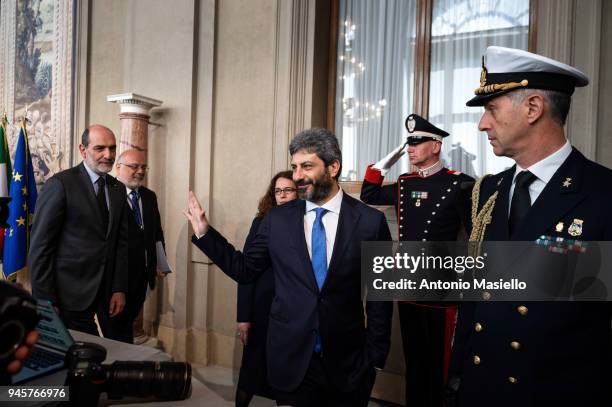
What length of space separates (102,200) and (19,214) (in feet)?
6.67

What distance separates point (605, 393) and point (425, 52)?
3164 mm

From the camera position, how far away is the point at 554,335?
1344 mm

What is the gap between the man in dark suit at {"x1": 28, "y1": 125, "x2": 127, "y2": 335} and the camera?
2.81 meters

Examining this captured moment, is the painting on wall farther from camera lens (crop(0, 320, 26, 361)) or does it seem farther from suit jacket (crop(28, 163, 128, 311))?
camera lens (crop(0, 320, 26, 361))

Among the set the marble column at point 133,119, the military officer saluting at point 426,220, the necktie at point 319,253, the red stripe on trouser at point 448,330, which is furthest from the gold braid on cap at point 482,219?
the marble column at point 133,119

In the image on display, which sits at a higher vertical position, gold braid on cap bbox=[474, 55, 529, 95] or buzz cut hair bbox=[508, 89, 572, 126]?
gold braid on cap bbox=[474, 55, 529, 95]

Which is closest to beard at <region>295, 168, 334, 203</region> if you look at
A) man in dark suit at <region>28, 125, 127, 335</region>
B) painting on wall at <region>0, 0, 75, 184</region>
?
man in dark suit at <region>28, 125, 127, 335</region>

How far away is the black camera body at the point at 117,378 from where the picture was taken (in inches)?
44.6

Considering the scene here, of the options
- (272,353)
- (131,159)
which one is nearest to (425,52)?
(131,159)

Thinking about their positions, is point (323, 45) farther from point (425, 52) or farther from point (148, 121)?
point (148, 121)

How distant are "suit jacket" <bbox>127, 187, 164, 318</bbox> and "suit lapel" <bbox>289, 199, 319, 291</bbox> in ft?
6.44

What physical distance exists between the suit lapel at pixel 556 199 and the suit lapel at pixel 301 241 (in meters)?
0.87

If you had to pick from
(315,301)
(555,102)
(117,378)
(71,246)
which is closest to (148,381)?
(117,378)

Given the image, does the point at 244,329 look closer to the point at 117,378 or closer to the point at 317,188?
the point at 317,188
